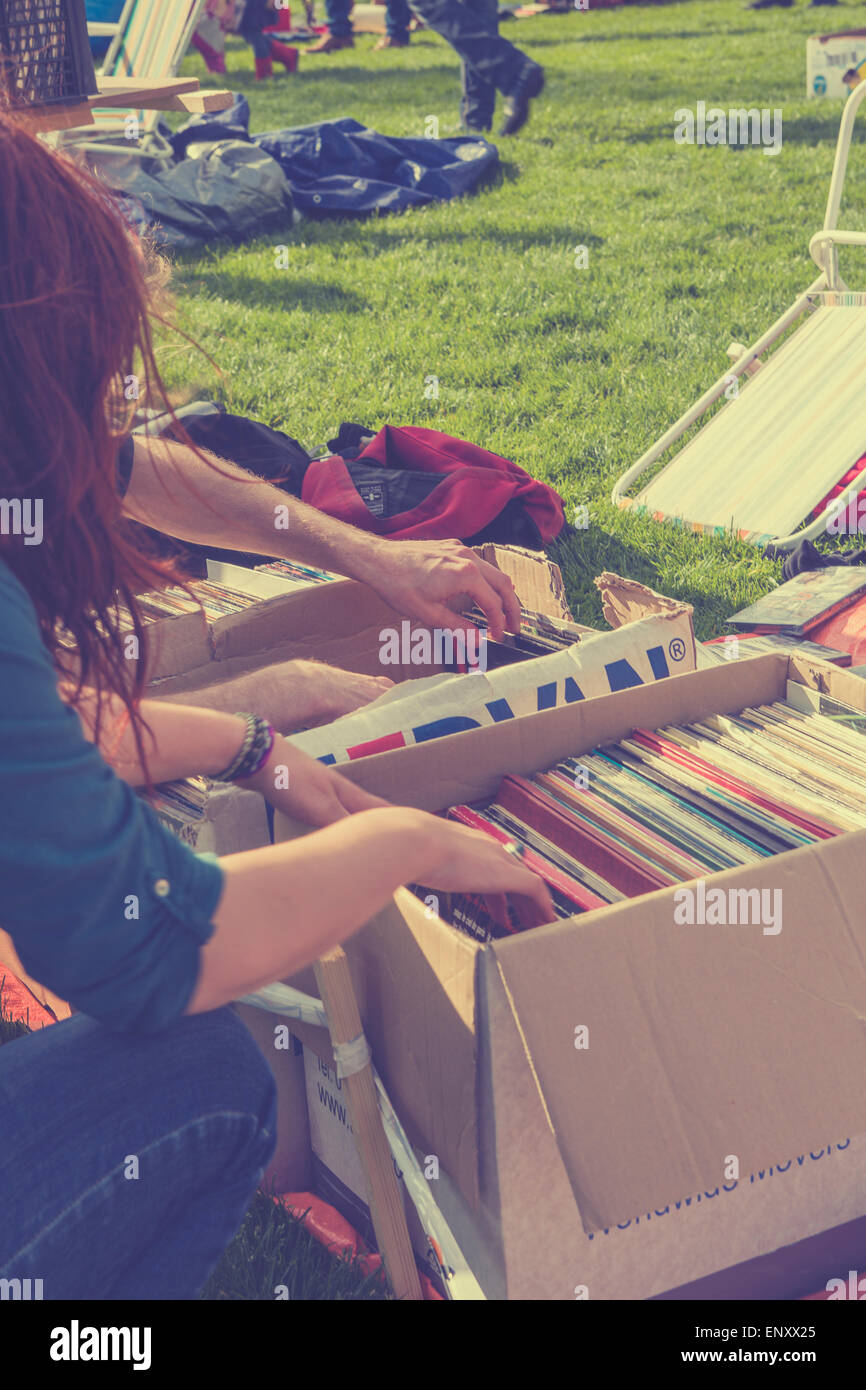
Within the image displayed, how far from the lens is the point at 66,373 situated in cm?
113

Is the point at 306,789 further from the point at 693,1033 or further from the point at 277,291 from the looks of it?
the point at 277,291

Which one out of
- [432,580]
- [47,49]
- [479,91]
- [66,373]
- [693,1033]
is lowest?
[693,1033]

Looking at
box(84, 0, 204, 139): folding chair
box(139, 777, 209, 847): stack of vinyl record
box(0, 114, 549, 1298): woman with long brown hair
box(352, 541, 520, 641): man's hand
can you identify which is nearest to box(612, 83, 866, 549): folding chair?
box(352, 541, 520, 641): man's hand

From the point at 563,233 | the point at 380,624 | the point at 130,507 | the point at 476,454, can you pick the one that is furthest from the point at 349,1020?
the point at 563,233

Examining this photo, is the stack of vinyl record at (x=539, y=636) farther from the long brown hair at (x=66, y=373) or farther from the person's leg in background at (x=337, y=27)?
the person's leg in background at (x=337, y=27)

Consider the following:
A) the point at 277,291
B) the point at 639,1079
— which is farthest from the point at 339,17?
→ the point at 639,1079

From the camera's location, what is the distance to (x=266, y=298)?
561 centimetres

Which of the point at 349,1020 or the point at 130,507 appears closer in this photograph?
the point at 349,1020

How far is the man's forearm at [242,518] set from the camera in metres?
2.10

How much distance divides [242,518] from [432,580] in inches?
16.2

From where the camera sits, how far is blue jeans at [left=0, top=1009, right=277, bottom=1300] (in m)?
1.24

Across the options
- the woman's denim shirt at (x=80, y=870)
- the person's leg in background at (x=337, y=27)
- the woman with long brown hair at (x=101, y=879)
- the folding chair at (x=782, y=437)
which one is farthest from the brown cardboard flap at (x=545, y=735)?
the person's leg in background at (x=337, y=27)
